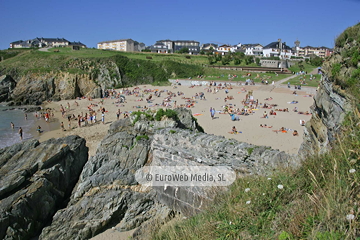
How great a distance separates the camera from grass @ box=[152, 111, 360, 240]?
3266 mm

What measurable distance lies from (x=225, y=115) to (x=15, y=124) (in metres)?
19.7

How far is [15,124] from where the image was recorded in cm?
2583

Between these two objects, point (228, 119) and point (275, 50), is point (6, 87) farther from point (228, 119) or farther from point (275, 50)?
point (275, 50)

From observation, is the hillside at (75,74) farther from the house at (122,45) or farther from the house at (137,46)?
the house at (137,46)

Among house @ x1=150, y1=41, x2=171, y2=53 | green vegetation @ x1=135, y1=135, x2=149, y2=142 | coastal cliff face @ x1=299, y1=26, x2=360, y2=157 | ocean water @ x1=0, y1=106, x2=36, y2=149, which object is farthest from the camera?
house @ x1=150, y1=41, x2=171, y2=53

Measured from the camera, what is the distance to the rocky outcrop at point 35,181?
853cm

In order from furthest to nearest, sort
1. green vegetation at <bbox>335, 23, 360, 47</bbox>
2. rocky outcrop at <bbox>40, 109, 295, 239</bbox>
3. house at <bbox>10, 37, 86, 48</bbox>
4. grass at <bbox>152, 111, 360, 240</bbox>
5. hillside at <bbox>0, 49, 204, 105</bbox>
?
house at <bbox>10, 37, 86, 48</bbox> → hillside at <bbox>0, 49, 204, 105</bbox> → rocky outcrop at <bbox>40, 109, 295, 239</bbox> → green vegetation at <bbox>335, 23, 360, 47</bbox> → grass at <bbox>152, 111, 360, 240</bbox>

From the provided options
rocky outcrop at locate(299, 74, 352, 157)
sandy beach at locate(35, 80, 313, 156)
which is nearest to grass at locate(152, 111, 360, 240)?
rocky outcrop at locate(299, 74, 352, 157)

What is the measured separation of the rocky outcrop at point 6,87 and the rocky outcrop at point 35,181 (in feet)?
109

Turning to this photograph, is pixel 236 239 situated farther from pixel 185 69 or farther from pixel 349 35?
pixel 185 69

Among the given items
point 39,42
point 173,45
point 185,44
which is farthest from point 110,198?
point 39,42

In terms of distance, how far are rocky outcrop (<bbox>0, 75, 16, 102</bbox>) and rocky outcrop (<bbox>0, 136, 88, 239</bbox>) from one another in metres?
33.1

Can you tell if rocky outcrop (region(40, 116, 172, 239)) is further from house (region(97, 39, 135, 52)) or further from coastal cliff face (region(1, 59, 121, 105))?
house (region(97, 39, 135, 52))

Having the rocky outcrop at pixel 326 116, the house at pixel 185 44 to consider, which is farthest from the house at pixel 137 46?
the rocky outcrop at pixel 326 116
